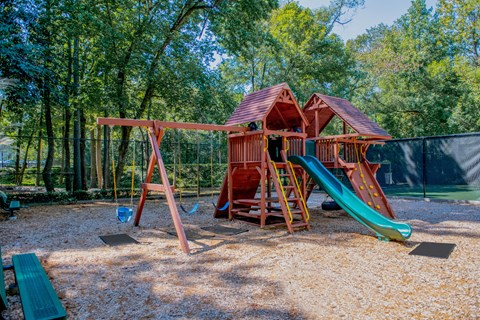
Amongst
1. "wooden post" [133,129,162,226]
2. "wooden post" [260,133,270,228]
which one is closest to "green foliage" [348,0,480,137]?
"wooden post" [260,133,270,228]

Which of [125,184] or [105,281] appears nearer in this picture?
[105,281]

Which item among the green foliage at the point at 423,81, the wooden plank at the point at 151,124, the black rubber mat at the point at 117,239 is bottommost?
the black rubber mat at the point at 117,239

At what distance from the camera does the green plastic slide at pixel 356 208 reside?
529 centimetres

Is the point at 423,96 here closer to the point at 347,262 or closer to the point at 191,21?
the point at 191,21

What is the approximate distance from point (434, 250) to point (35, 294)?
16.8 ft

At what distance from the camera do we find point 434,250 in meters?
4.82

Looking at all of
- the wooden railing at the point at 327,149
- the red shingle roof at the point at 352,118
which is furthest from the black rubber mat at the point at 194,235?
the red shingle roof at the point at 352,118

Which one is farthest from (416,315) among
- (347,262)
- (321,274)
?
(347,262)

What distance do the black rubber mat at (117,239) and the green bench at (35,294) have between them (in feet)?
7.39

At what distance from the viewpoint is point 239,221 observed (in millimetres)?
7672

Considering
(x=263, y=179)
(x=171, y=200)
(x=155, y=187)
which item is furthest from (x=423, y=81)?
(x=171, y=200)

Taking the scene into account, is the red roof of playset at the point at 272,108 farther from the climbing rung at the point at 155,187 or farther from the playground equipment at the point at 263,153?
the climbing rung at the point at 155,187

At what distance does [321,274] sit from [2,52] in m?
9.38

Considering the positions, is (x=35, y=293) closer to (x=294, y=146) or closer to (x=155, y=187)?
(x=155, y=187)
